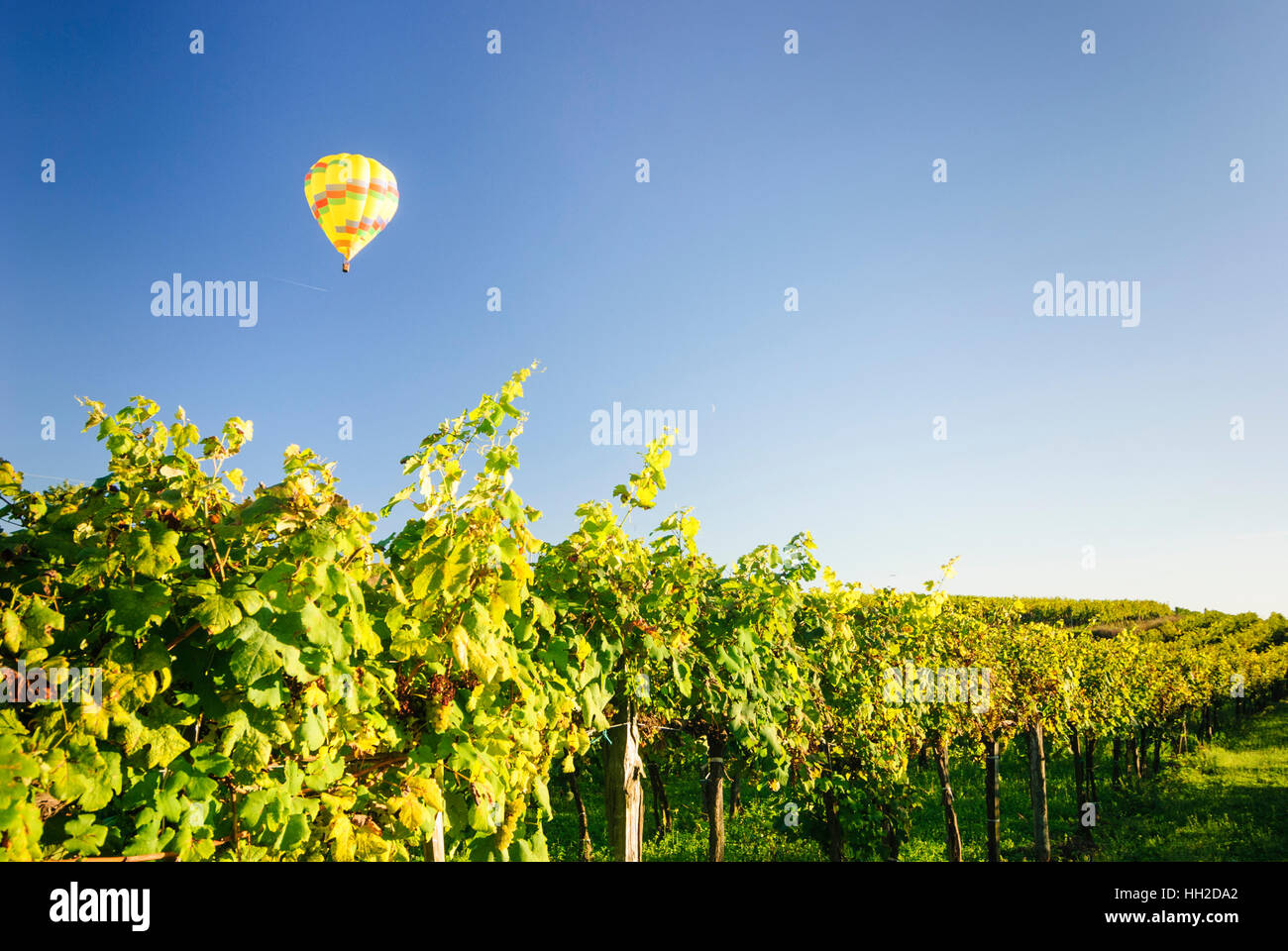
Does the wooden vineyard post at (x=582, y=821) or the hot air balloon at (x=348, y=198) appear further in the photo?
the hot air balloon at (x=348, y=198)

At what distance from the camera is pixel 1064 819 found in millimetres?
16578

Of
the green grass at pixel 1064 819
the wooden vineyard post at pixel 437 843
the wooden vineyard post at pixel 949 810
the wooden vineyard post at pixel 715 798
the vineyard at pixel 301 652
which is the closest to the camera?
the vineyard at pixel 301 652

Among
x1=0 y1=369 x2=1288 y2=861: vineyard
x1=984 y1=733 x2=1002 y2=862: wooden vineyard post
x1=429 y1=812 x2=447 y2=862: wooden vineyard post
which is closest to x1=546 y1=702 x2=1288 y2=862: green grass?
x1=984 y1=733 x2=1002 y2=862: wooden vineyard post

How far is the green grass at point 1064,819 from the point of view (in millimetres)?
12680

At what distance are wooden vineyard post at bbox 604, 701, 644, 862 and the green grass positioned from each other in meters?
6.62

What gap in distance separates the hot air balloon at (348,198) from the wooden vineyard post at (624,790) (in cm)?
1124

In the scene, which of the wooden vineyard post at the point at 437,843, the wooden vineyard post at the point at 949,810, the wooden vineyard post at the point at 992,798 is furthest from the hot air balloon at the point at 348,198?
the wooden vineyard post at the point at 992,798

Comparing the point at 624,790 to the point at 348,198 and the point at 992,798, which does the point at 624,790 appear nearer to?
the point at 992,798

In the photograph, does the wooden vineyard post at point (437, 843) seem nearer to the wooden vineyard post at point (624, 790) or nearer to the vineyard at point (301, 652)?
the vineyard at point (301, 652)

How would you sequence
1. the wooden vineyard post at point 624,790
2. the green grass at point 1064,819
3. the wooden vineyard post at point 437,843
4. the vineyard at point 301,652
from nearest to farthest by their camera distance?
the vineyard at point 301,652 < the wooden vineyard post at point 437,843 < the wooden vineyard post at point 624,790 < the green grass at point 1064,819

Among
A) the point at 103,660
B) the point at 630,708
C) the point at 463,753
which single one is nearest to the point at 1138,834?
the point at 630,708

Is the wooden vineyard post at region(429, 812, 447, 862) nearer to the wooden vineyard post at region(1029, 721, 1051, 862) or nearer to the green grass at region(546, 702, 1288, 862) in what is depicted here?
the green grass at region(546, 702, 1288, 862)

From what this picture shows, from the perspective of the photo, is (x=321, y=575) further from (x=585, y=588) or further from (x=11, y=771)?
(x=585, y=588)
